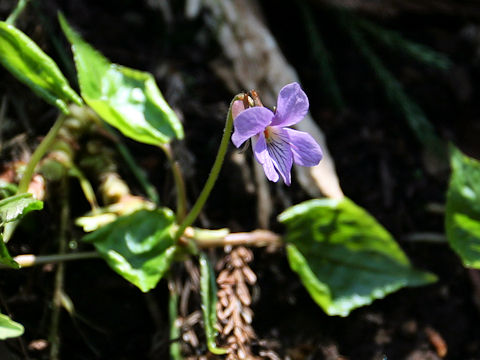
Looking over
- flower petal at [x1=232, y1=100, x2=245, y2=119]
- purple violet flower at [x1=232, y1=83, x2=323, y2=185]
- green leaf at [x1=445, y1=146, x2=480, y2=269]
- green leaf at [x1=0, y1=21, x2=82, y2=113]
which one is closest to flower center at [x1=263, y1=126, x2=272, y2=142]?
purple violet flower at [x1=232, y1=83, x2=323, y2=185]

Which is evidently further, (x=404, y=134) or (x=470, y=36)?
(x=470, y=36)

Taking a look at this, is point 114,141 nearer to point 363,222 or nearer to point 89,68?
point 89,68

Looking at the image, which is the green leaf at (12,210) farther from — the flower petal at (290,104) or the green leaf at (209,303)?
the flower petal at (290,104)

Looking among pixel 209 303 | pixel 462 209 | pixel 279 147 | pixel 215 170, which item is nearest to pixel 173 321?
pixel 209 303

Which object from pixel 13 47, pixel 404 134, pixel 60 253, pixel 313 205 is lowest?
pixel 404 134

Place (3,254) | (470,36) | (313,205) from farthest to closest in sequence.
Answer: (470,36), (313,205), (3,254)

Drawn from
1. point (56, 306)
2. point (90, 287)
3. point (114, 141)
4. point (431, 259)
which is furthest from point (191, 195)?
point (431, 259)
